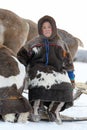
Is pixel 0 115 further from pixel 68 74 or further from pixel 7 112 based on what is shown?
pixel 68 74

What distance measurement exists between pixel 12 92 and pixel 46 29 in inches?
34.3

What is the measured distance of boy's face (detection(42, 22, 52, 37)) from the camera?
477 cm

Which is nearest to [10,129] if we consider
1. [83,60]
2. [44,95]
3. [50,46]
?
[44,95]

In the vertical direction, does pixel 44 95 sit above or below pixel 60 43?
below

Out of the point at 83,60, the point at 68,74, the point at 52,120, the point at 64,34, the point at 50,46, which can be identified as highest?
the point at 50,46

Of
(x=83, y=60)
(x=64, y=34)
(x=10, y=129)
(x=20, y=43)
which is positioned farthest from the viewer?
(x=83, y=60)

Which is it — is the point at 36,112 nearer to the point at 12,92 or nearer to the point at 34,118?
the point at 34,118

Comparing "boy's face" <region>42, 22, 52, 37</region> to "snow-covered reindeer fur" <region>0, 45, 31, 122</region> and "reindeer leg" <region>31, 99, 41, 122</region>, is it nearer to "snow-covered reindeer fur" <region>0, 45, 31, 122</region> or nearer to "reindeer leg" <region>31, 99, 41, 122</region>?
"snow-covered reindeer fur" <region>0, 45, 31, 122</region>

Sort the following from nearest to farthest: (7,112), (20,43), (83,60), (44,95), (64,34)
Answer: (7,112), (44,95), (20,43), (64,34), (83,60)

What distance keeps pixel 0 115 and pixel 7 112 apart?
14cm

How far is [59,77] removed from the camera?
15.3ft

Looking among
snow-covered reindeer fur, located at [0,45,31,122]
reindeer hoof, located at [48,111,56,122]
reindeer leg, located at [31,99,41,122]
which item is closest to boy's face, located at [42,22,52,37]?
snow-covered reindeer fur, located at [0,45,31,122]

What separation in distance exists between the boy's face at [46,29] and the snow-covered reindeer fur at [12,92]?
0.48 metres

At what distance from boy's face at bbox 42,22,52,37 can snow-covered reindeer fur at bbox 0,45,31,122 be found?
48cm
